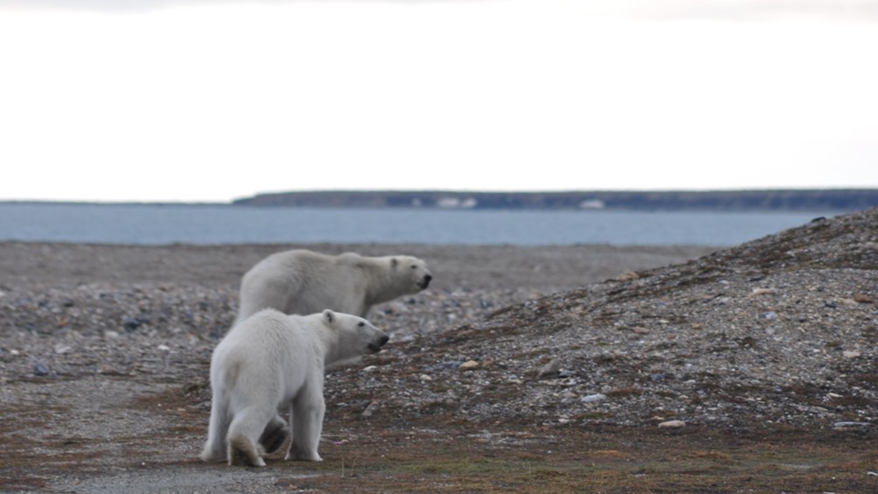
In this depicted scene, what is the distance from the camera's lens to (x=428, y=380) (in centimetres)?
1037

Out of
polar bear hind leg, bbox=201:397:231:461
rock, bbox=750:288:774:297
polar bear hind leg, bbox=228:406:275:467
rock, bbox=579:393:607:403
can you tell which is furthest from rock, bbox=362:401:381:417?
rock, bbox=750:288:774:297

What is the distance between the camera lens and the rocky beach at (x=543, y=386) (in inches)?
283

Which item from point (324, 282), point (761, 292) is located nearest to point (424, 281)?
point (324, 282)

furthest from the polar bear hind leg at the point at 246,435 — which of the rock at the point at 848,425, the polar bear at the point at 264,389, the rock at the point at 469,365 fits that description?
the rock at the point at 848,425

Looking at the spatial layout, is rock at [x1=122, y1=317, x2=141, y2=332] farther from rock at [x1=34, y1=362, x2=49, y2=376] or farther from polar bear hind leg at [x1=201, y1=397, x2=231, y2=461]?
polar bear hind leg at [x1=201, y1=397, x2=231, y2=461]

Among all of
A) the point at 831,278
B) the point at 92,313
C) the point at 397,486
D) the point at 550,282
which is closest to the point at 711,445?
the point at 397,486

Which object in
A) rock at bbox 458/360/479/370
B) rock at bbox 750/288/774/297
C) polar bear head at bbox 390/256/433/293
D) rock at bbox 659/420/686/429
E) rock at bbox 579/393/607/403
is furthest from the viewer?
polar bear head at bbox 390/256/433/293

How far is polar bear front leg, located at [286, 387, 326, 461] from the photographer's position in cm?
782

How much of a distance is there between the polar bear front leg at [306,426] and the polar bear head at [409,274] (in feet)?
20.3

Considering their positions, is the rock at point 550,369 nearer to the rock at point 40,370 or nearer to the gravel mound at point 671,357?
the gravel mound at point 671,357

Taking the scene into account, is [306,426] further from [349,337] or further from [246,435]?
[349,337]

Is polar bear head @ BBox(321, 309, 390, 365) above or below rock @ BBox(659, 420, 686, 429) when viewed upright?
above

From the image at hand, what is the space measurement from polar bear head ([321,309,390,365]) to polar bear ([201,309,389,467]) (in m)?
0.46

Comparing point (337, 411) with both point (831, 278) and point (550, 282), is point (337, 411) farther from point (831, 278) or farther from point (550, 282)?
point (550, 282)
